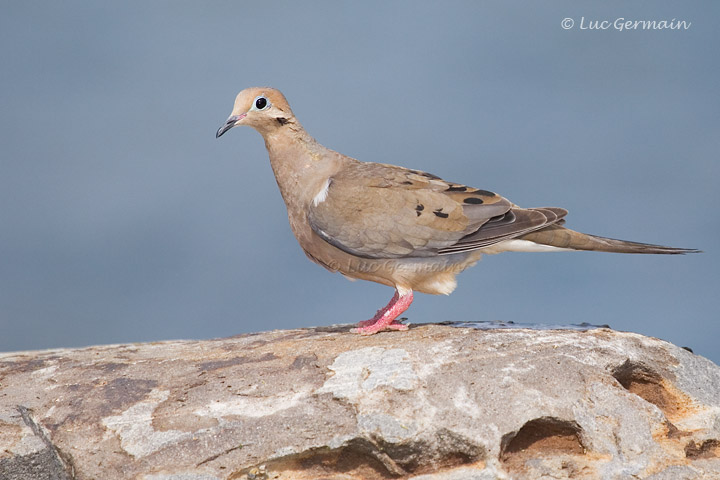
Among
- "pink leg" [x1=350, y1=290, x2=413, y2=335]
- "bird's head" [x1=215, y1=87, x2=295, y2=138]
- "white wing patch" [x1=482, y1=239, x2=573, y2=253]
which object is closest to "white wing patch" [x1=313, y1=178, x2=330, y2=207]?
"bird's head" [x1=215, y1=87, x2=295, y2=138]

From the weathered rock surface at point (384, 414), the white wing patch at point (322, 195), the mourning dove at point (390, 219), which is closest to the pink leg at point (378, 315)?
the mourning dove at point (390, 219)

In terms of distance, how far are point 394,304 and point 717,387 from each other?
7.61 feet

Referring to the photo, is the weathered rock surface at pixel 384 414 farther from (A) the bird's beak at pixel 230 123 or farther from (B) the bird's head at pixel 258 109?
(B) the bird's head at pixel 258 109

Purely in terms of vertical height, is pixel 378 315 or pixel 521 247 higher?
pixel 521 247

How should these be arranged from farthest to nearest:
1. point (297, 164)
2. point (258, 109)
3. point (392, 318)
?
point (297, 164) → point (258, 109) → point (392, 318)

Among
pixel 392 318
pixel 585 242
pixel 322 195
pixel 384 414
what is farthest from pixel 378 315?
pixel 384 414

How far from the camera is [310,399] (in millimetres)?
5191

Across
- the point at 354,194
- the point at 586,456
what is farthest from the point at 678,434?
the point at 354,194

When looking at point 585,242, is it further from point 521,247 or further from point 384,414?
point 384,414

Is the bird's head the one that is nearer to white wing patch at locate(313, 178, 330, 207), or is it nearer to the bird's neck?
the bird's neck

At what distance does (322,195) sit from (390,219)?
0.56 m

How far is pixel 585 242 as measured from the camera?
6109 millimetres

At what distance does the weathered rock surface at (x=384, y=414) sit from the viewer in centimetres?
489

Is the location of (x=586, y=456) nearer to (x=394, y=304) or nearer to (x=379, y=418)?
(x=379, y=418)
